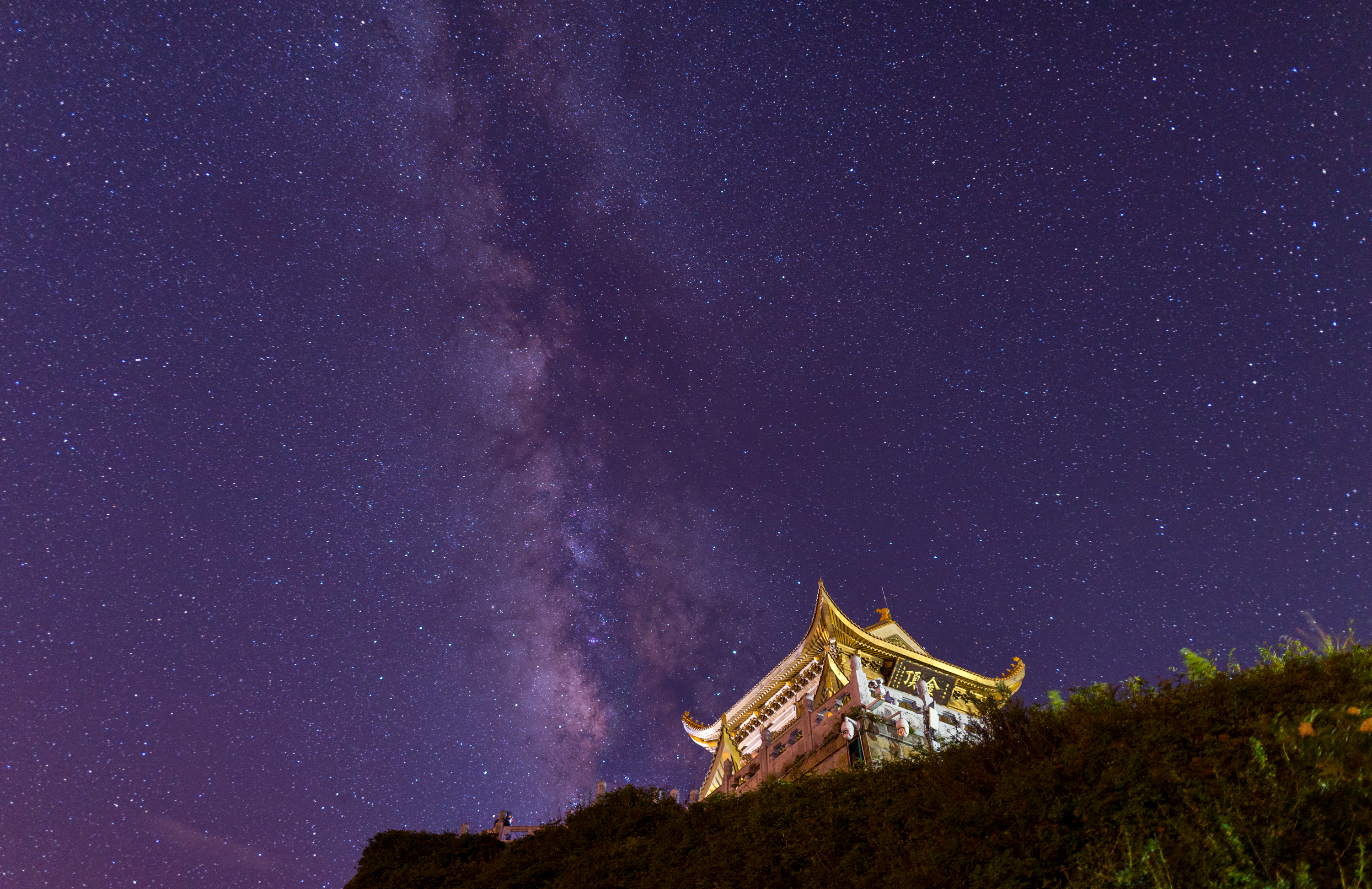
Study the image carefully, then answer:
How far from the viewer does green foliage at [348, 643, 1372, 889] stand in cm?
687

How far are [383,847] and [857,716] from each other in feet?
51.0

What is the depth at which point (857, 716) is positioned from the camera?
24422 mm

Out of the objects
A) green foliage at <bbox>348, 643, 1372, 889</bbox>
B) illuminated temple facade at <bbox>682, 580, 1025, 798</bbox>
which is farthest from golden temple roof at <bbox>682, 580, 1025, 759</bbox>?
green foliage at <bbox>348, 643, 1372, 889</bbox>

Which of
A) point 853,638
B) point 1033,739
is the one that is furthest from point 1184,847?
point 853,638

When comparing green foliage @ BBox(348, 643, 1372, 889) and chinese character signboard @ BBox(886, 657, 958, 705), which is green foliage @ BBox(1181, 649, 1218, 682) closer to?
green foliage @ BBox(348, 643, 1372, 889)

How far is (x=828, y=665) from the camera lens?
29.2 metres

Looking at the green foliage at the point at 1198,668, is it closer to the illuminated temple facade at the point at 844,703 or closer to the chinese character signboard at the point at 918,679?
the illuminated temple facade at the point at 844,703

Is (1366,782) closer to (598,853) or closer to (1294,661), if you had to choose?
(1294,661)

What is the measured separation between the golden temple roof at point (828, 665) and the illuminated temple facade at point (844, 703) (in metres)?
0.04

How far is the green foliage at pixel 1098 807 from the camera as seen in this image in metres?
6.87

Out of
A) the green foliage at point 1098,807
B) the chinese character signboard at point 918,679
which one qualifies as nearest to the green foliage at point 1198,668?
the green foliage at point 1098,807

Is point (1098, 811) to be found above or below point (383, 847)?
below

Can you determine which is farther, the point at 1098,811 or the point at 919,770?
the point at 919,770

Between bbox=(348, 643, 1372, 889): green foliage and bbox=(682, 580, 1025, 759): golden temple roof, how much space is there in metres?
16.3
